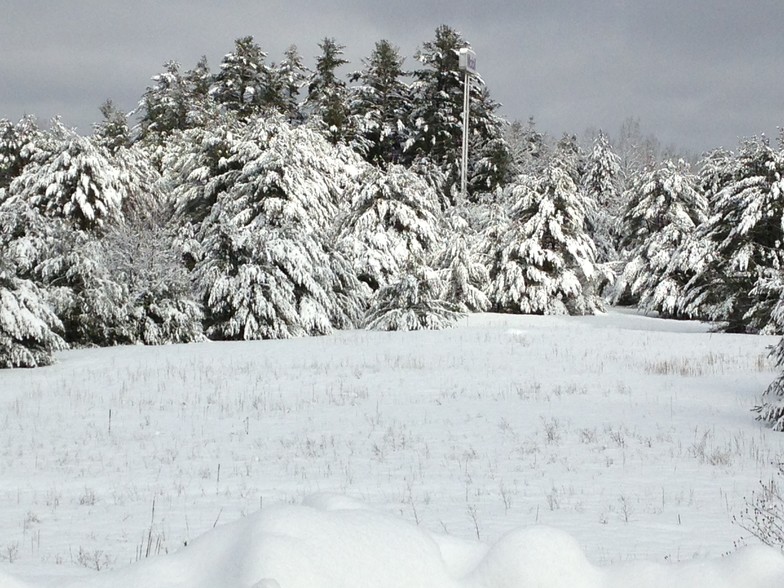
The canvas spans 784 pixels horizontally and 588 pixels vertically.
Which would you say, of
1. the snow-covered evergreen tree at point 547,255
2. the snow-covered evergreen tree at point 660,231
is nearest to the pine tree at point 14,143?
the snow-covered evergreen tree at point 547,255

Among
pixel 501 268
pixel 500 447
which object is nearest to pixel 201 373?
pixel 500 447

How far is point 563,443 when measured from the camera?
843 cm

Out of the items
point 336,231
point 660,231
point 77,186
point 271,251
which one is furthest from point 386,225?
point 660,231

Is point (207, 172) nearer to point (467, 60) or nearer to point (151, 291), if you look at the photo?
point (151, 291)

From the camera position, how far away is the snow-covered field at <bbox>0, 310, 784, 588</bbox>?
2.59 metres

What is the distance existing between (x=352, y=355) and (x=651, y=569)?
45.1 feet

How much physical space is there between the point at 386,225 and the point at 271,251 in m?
7.32

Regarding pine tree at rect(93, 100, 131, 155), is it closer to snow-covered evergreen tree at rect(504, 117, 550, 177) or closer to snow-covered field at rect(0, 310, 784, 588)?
snow-covered evergreen tree at rect(504, 117, 550, 177)

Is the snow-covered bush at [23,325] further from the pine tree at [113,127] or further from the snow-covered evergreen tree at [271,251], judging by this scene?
the pine tree at [113,127]

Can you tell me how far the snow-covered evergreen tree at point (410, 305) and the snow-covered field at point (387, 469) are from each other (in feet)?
24.0

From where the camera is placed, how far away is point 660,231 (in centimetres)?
3644

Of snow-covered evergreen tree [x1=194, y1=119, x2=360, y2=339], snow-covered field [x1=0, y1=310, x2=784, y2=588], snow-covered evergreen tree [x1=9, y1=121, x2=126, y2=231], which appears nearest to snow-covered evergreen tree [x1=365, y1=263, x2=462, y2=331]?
snow-covered evergreen tree [x1=194, y1=119, x2=360, y2=339]

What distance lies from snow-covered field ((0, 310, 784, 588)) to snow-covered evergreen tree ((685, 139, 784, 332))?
27.9 feet

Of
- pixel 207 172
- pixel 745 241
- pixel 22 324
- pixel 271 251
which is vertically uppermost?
pixel 207 172
